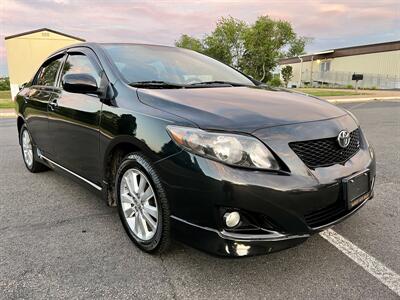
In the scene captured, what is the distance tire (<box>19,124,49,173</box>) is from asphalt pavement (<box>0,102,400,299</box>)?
1.17m

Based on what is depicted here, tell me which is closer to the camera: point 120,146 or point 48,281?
point 48,281

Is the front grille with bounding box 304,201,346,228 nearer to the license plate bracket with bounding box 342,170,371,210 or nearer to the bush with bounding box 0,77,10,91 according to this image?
the license plate bracket with bounding box 342,170,371,210

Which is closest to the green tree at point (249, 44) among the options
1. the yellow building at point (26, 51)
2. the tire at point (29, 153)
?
the yellow building at point (26, 51)

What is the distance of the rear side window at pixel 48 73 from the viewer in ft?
12.9

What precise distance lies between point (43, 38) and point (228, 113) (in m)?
22.1

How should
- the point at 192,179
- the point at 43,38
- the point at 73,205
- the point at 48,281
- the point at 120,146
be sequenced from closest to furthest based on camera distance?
the point at 192,179 < the point at 48,281 < the point at 120,146 < the point at 73,205 < the point at 43,38

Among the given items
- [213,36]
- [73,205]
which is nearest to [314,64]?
[213,36]

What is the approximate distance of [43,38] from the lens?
69.9ft

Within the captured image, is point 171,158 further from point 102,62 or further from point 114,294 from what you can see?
point 102,62

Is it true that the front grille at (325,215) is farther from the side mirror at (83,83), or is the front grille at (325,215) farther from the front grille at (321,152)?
the side mirror at (83,83)

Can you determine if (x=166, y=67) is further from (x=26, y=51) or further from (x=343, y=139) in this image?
(x=26, y=51)

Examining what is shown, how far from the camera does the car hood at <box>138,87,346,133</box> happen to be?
221 cm

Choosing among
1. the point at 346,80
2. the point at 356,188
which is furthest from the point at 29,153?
the point at 346,80

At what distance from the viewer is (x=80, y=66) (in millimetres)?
3451
